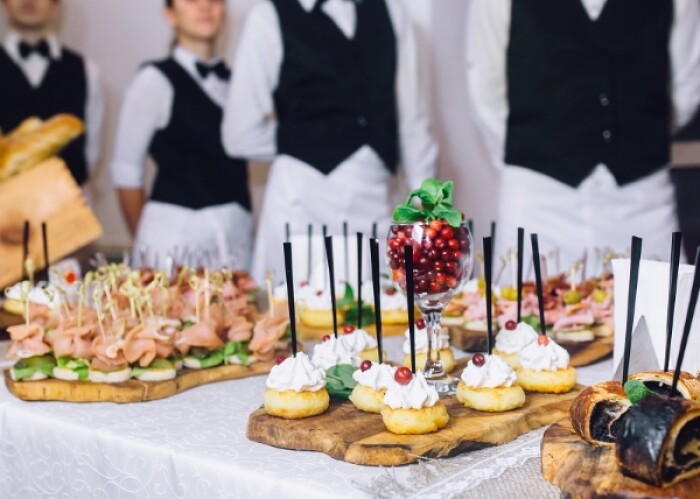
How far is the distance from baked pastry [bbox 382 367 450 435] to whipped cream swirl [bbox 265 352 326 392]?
0.41 feet

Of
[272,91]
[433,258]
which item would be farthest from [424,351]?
[272,91]

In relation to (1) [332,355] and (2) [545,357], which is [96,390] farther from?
(2) [545,357]

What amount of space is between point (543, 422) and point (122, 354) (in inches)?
27.6

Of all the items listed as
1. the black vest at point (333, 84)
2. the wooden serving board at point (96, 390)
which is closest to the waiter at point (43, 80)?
the black vest at point (333, 84)

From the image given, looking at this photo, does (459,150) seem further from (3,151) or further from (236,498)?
(236,498)

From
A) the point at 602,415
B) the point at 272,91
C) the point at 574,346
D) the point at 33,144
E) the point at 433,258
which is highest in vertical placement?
the point at 272,91

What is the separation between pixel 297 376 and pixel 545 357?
0.38m

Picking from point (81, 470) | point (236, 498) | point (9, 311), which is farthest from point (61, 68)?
point (236, 498)

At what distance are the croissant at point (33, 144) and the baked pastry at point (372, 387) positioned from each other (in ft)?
4.65

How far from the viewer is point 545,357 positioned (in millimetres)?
1368

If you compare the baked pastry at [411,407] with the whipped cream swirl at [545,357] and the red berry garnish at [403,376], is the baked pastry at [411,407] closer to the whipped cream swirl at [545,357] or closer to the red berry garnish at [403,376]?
the red berry garnish at [403,376]

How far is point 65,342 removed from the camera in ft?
5.09

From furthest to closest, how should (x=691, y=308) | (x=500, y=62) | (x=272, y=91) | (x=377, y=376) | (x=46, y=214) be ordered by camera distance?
(x=272, y=91)
(x=500, y=62)
(x=46, y=214)
(x=377, y=376)
(x=691, y=308)

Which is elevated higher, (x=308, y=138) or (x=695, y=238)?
(x=308, y=138)
